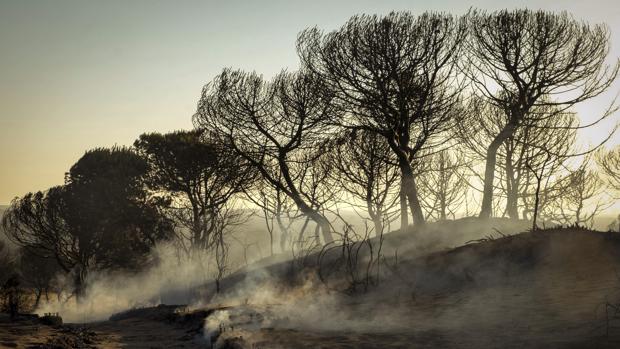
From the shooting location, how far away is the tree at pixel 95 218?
2819cm

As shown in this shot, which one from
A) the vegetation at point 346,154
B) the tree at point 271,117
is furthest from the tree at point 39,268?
the tree at point 271,117

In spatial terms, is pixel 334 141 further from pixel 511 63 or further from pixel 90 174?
pixel 90 174

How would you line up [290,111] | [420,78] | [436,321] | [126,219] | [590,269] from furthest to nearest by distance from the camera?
[126,219] < [290,111] < [420,78] < [590,269] < [436,321]

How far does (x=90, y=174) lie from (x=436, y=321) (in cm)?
2768

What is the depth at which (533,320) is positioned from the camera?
726 centimetres

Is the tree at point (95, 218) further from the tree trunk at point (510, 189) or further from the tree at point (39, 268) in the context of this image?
the tree trunk at point (510, 189)

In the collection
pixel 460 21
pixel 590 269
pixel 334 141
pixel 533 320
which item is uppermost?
pixel 460 21

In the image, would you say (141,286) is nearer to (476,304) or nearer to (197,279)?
(197,279)

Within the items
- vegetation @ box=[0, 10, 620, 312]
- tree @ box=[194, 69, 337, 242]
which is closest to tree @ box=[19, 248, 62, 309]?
vegetation @ box=[0, 10, 620, 312]

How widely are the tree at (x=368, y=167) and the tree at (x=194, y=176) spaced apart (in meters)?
5.27

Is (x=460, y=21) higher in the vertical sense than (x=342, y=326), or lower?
higher

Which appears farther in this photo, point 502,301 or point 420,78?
point 420,78

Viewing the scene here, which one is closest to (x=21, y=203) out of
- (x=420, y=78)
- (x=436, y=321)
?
(x=420, y=78)

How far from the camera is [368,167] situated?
26359 mm
